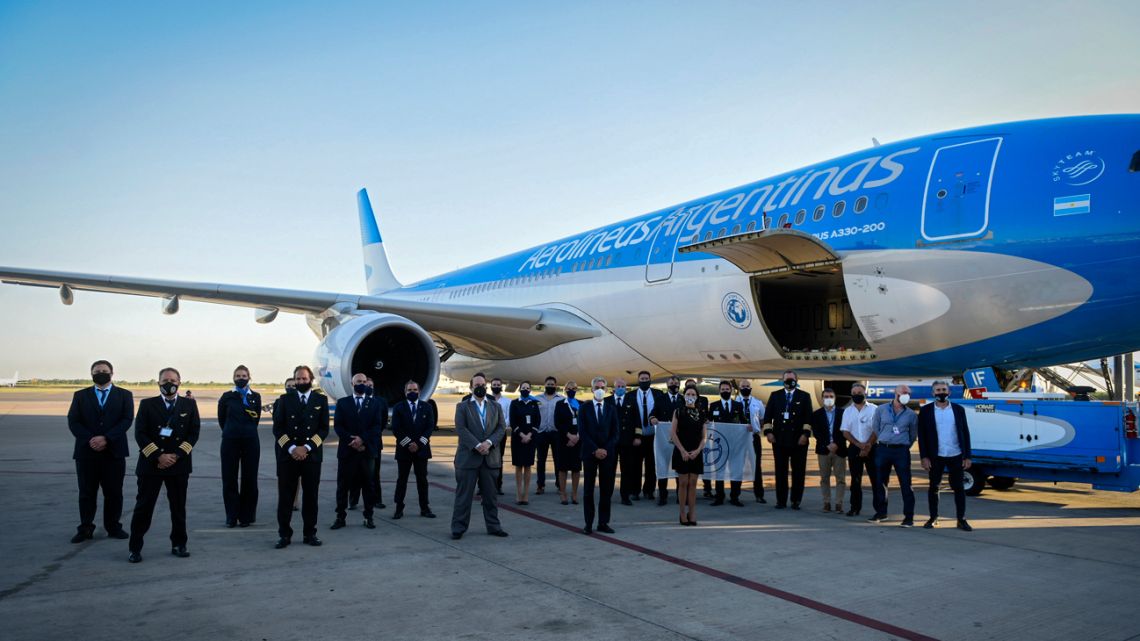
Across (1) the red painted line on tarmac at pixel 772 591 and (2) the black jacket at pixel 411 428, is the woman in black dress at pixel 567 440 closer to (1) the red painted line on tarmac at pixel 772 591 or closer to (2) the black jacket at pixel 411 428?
(1) the red painted line on tarmac at pixel 772 591

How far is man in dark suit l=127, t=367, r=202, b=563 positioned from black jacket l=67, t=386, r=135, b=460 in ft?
1.83

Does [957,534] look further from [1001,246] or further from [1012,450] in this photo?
[1001,246]

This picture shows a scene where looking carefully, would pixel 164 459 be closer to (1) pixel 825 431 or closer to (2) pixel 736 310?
(1) pixel 825 431

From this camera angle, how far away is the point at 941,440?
7.05 meters

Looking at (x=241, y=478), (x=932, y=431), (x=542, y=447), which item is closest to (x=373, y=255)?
(x=542, y=447)

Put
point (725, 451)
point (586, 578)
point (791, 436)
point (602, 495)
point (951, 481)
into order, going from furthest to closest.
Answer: point (725, 451), point (791, 436), point (951, 481), point (602, 495), point (586, 578)

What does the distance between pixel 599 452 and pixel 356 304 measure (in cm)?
809

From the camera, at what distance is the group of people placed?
5.90 metres

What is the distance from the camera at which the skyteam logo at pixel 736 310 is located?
9836 mm

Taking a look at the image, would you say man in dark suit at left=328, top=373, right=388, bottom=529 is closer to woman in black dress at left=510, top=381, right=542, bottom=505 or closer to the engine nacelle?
woman in black dress at left=510, top=381, right=542, bottom=505

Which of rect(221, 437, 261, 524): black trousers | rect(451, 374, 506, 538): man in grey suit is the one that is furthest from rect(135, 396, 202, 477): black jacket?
rect(451, 374, 506, 538): man in grey suit

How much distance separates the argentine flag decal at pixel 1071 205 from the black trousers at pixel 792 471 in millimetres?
3388

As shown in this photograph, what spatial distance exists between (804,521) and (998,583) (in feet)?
8.04

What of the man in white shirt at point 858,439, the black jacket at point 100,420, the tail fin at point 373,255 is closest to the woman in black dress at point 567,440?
the man in white shirt at point 858,439
